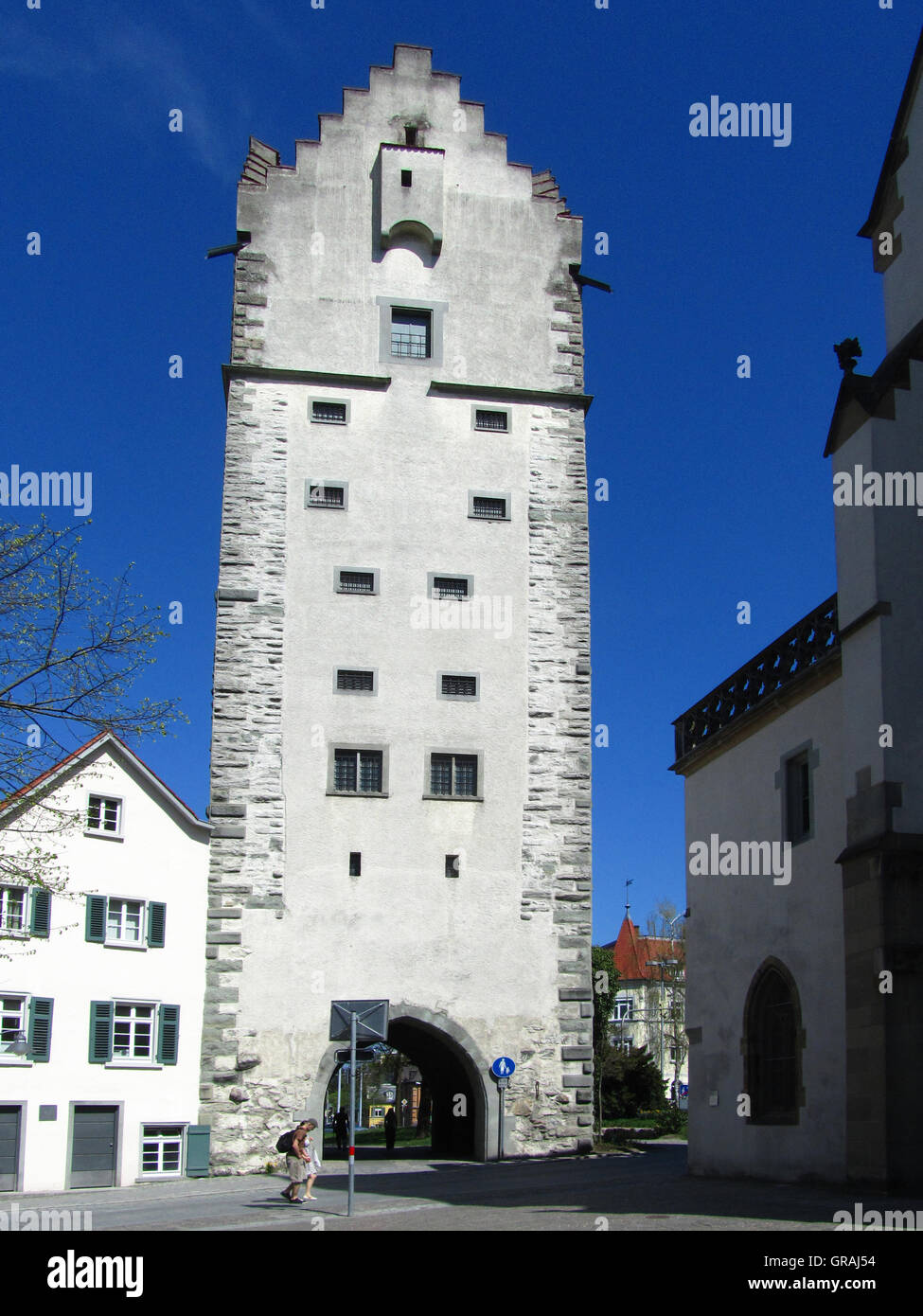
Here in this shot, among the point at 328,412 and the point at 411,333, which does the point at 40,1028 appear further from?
the point at 411,333

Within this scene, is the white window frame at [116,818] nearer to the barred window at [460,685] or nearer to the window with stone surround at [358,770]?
the window with stone surround at [358,770]

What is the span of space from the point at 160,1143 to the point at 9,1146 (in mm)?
2593

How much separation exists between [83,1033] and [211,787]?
471 cm

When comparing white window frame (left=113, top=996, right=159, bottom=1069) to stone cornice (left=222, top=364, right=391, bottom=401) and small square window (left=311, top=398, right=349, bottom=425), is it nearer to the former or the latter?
small square window (left=311, top=398, right=349, bottom=425)

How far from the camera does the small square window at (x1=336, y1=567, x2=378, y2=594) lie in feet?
93.8

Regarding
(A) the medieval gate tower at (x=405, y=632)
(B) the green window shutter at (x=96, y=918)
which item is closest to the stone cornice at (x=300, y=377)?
(A) the medieval gate tower at (x=405, y=632)

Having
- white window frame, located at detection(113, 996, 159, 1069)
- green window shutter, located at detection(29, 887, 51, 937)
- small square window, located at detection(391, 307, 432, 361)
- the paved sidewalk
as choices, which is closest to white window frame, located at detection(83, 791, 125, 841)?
green window shutter, located at detection(29, 887, 51, 937)

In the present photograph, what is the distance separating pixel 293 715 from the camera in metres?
27.7

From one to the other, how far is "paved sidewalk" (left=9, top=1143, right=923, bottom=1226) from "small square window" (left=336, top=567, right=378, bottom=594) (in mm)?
10254

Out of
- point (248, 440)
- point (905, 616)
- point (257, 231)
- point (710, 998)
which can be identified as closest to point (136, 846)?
point (248, 440)

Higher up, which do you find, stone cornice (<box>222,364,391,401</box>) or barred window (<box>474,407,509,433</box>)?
stone cornice (<box>222,364,391,401</box>)

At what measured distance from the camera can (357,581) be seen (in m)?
28.7

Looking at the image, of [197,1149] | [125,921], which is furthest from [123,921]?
[197,1149]
